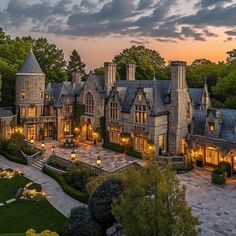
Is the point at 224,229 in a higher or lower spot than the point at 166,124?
lower

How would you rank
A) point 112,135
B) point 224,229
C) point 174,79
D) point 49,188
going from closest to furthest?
1. point 224,229
2. point 49,188
3. point 174,79
4. point 112,135

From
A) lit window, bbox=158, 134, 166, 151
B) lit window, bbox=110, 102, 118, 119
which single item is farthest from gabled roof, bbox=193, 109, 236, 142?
lit window, bbox=110, 102, 118, 119

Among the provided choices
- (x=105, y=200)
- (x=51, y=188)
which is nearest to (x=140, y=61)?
(x=51, y=188)

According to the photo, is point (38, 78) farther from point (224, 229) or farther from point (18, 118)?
point (224, 229)

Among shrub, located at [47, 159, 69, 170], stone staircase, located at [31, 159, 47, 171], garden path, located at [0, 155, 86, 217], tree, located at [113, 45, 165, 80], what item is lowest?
garden path, located at [0, 155, 86, 217]

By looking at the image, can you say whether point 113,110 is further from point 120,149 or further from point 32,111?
point 32,111

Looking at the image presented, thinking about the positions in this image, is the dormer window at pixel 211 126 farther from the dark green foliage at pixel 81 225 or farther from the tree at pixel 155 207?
the tree at pixel 155 207

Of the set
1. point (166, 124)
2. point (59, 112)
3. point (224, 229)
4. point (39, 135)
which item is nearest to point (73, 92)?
point (59, 112)

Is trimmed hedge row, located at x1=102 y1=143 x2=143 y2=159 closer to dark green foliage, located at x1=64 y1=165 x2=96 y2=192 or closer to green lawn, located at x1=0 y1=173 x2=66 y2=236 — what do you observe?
dark green foliage, located at x1=64 y1=165 x2=96 y2=192
